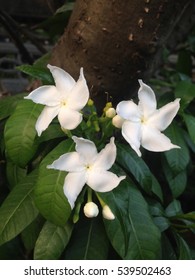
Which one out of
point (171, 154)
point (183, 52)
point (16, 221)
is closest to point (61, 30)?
point (183, 52)

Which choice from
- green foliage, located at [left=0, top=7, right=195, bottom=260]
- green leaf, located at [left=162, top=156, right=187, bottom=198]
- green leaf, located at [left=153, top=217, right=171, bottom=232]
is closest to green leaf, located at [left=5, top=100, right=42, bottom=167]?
green foliage, located at [left=0, top=7, right=195, bottom=260]

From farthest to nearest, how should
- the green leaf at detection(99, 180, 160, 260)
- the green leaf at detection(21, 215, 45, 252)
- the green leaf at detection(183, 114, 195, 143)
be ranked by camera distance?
1. the green leaf at detection(183, 114, 195, 143)
2. the green leaf at detection(21, 215, 45, 252)
3. the green leaf at detection(99, 180, 160, 260)

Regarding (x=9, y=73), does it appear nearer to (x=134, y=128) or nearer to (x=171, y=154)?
(x=171, y=154)

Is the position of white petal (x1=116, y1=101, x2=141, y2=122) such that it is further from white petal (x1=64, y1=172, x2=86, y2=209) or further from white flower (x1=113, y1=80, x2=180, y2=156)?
white petal (x1=64, y1=172, x2=86, y2=209)

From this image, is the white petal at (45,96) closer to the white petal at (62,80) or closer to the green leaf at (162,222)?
the white petal at (62,80)

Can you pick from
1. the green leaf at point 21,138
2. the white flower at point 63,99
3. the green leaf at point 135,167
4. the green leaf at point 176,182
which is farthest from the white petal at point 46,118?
the green leaf at point 176,182
